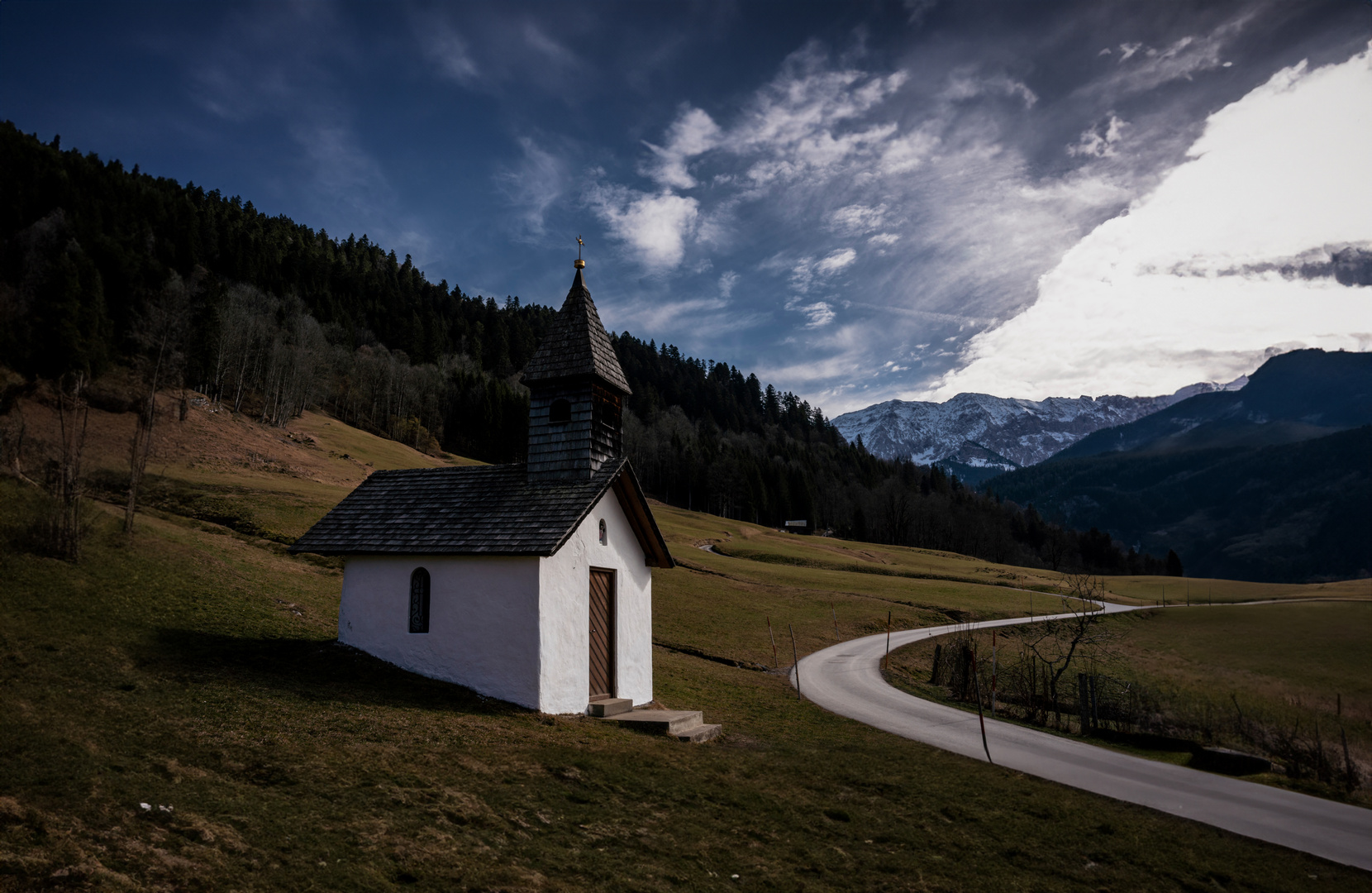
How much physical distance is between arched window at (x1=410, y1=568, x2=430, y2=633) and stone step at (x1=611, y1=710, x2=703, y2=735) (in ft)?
17.8

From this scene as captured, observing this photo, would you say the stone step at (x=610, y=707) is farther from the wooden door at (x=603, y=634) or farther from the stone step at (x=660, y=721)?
the wooden door at (x=603, y=634)

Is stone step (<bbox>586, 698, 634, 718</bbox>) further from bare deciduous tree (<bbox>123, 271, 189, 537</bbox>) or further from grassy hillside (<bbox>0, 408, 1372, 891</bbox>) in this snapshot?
bare deciduous tree (<bbox>123, 271, 189, 537</bbox>)

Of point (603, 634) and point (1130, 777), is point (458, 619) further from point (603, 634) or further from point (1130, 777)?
point (1130, 777)

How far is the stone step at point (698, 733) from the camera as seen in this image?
15555mm

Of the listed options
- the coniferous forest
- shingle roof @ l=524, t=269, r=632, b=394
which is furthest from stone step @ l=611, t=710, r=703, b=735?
the coniferous forest

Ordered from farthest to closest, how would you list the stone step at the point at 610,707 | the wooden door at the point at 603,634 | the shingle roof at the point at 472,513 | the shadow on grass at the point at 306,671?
1. the wooden door at the point at 603,634
2. the stone step at the point at 610,707
3. the shingle roof at the point at 472,513
4. the shadow on grass at the point at 306,671

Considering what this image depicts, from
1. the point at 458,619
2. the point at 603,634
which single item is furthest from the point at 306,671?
the point at 603,634

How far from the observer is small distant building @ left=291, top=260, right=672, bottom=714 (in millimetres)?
16062

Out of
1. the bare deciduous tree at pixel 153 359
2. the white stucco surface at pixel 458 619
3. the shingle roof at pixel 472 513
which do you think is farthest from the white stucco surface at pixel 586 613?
the bare deciduous tree at pixel 153 359

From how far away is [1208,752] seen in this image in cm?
1677

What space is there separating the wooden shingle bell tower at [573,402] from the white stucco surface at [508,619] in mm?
1484

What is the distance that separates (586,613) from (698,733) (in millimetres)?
3901

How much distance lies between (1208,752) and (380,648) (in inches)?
808

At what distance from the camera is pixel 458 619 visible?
55.0 feet
